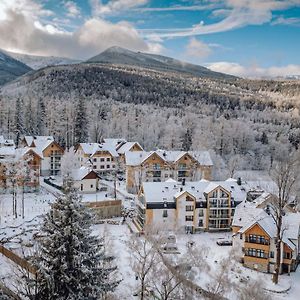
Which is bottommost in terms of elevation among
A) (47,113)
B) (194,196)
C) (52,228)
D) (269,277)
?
(269,277)

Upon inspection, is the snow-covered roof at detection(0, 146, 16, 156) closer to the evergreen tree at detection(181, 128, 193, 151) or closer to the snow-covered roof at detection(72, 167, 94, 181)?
the snow-covered roof at detection(72, 167, 94, 181)

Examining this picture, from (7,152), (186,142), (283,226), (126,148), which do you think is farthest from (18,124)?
(283,226)

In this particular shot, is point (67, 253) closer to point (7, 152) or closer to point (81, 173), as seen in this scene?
point (7, 152)

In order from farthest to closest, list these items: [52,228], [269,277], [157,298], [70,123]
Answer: [70,123] < [269,277] < [157,298] < [52,228]

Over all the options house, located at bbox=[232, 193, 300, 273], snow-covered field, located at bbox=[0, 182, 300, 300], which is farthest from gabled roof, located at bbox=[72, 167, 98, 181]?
house, located at bbox=[232, 193, 300, 273]

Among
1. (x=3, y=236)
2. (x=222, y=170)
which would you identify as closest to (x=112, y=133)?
(x=222, y=170)

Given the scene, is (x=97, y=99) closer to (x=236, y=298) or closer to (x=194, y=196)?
(x=194, y=196)

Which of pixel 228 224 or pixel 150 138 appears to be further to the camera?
pixel 150 138
